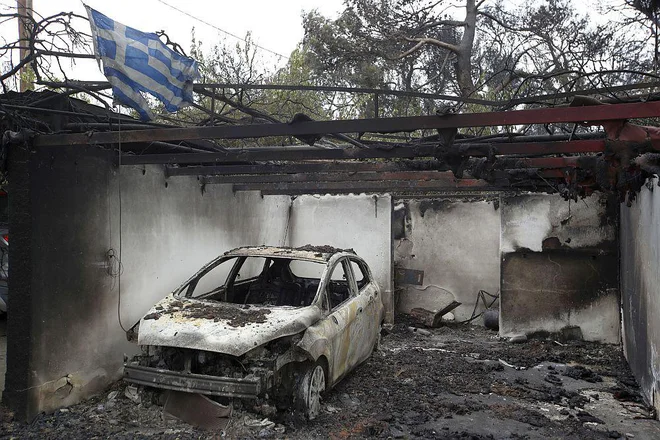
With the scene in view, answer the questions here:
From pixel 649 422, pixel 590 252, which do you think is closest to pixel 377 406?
pixel 649 422

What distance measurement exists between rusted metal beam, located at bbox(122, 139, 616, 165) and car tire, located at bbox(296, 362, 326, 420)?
7.13 ft

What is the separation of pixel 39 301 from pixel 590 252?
829cm

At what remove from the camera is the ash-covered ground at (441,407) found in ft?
16.7

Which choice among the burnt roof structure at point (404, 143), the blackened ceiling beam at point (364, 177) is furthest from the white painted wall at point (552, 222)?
the blackened ceiling beam at point (364, 177)

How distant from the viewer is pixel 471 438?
506cm

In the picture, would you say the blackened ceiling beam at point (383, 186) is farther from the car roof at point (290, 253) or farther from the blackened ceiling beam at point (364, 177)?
the car roof at point (290, 253)

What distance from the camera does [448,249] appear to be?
37.9 ft

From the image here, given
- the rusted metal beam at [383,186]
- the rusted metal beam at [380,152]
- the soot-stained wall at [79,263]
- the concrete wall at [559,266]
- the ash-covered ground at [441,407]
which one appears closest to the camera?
the rusted metal beam at [380,152]

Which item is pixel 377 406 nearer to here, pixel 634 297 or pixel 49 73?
pixel 634 297

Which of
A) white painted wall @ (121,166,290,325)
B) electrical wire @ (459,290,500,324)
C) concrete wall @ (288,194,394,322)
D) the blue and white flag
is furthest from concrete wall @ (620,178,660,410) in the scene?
white painted wall @ (121,166,290,325)

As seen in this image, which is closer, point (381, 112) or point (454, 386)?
point (454, 386)

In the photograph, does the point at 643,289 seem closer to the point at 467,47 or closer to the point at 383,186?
the point at 383,186

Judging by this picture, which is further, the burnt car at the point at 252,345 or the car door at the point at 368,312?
the car door at the point at 368,312

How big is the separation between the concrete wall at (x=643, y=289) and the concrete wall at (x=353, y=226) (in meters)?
4.15
